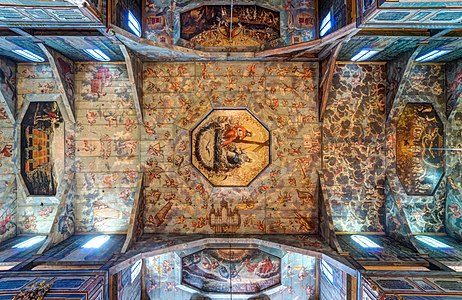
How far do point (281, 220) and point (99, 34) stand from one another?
9381 mm

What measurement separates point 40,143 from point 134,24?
6.04 meters

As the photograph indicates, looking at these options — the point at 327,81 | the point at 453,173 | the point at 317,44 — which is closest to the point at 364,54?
the point at 327,81

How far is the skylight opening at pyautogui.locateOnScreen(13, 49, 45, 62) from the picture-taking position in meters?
8.35

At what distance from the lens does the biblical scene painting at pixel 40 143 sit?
9.27 meters

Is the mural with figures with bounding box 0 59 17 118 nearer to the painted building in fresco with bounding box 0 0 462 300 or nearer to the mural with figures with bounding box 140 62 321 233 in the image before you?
the painted building in fresco with bounding box 0 0 462 300

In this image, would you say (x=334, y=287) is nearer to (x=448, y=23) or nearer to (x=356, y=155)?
(x=356, y=155)

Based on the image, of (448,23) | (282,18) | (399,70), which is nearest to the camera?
(448,23)

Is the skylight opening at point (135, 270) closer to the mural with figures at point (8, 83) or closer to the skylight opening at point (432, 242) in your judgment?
the mural with figures at point (8, 83)

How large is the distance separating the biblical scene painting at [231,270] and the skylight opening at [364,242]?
3204mm

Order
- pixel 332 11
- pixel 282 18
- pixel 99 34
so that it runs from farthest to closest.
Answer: pixel 282 18, pixel 332 11, pixel 99 34

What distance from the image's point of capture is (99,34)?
7.30 m

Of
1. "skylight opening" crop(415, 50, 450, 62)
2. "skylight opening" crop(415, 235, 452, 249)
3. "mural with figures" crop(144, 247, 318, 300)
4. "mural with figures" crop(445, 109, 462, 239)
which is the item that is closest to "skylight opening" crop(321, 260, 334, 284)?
"mural with figures" crop(144, 247, 318, 300)

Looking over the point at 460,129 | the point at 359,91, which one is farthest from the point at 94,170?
the point at 460,129

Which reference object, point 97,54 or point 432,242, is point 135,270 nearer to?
point 97,54
